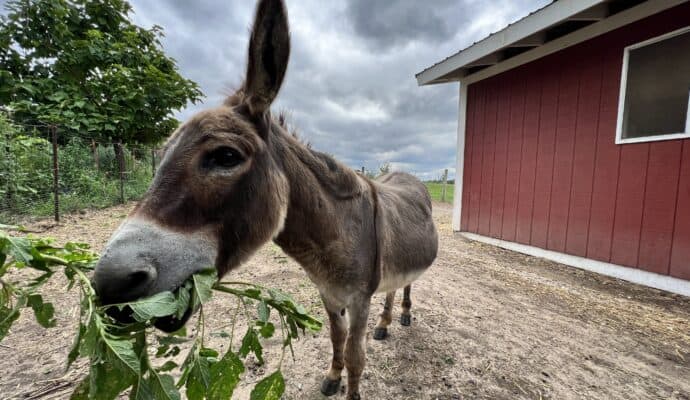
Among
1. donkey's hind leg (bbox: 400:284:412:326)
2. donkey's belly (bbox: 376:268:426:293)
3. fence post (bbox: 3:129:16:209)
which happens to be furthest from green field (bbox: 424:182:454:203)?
fence post (bbox: 3:129:16:209)

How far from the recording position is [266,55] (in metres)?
1.25

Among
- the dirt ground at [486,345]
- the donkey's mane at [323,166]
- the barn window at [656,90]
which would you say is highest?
the barn window at [656,90]

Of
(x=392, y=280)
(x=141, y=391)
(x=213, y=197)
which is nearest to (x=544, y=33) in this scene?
(x=392, y=280)

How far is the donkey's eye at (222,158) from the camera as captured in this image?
1098 millimetres

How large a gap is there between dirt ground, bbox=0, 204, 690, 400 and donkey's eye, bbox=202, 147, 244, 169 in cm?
91

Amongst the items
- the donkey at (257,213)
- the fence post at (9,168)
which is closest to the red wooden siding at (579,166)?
the donkey at (257,213)

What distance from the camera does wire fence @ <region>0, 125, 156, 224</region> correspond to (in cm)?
531

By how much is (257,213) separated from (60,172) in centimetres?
880

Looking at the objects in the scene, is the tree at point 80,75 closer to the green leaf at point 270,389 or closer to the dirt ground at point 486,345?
the dirt ground at point 486,345

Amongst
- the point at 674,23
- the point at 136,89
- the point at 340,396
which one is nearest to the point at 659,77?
the point at 674,23

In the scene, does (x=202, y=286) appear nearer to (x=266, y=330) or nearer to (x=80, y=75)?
(x=266, y=330)

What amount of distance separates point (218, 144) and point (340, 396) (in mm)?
2043

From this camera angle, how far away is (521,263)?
17.1ft

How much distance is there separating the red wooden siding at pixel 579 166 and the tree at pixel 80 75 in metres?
9.70
